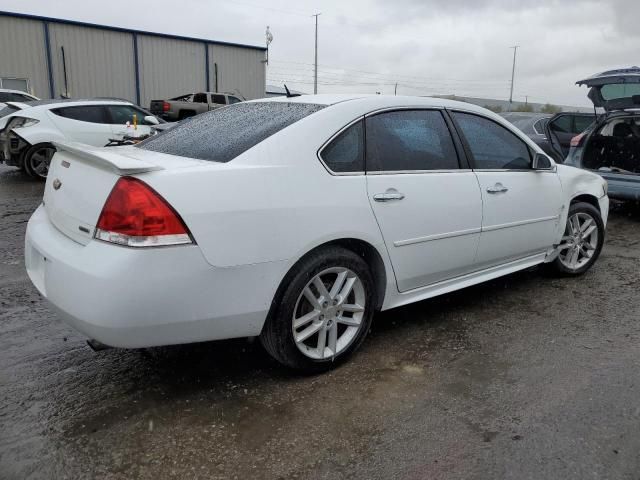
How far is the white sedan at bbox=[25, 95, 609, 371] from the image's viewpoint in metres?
2.38

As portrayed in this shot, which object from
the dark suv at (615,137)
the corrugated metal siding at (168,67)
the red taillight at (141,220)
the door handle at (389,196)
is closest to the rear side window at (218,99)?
the corrugated metal siding at (168,67)

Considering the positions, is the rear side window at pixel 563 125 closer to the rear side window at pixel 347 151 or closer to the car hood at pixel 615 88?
the car hood at pixel 615 88

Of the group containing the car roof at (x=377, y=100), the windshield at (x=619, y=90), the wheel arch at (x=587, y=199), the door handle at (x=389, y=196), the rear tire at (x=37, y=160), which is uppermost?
the windshield at (x=619, y=90)

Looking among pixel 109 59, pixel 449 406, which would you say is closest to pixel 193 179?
pixel 449 406

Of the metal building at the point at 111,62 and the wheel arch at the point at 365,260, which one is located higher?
the metal building at the point at 111,62

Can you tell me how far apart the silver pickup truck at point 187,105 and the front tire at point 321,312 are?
2092 cm

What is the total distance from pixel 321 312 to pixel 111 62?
2666cm

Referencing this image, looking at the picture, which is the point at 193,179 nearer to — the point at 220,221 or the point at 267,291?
the point at 220,221

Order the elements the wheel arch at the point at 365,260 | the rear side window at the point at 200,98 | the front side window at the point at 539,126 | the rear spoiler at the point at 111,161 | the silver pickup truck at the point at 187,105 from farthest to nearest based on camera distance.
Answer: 1. the rear side window at the point at 200,98
2. the silver pickup truck at the point at 187,105
3. the front side window at the point at 539,126
4. the wheel arch at the point at 365,260
5. the rear spoiler at the point at 111,161

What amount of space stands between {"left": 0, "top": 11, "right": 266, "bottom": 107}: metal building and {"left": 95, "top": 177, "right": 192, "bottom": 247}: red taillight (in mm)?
25335

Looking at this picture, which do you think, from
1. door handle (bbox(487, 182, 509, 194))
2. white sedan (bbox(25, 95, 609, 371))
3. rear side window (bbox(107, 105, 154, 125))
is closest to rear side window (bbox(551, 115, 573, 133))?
white sedan (bbox(25, 95, 609, 371))

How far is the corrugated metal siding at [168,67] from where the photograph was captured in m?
27.2

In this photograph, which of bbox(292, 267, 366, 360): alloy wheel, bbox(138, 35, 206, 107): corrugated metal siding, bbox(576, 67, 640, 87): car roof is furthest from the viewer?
bbox(138, 35, 206, 107): corrugated metal siding

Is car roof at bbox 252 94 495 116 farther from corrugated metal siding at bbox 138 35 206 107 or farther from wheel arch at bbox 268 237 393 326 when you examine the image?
corrugated metal siding at bbox 138 35 206 107
